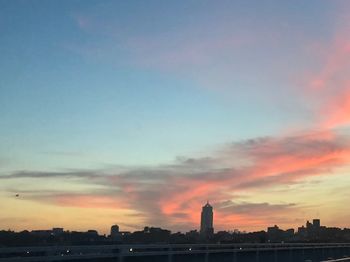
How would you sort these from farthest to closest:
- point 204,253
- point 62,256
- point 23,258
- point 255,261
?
point 255,261, point 204,253, point 62,256, point 23,258

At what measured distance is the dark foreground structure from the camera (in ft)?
63.4

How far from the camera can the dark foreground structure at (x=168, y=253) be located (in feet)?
63.4

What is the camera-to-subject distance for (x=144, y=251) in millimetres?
25656

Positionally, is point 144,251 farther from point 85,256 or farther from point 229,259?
point 229,259

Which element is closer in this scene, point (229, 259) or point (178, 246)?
point (178, 246)

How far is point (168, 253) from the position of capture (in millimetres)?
26797

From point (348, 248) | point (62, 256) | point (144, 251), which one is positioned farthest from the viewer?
point (348, 248)

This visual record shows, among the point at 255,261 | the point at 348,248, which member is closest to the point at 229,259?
the point at 255,261

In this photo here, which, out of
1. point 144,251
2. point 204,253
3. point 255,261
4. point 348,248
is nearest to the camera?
point 144,251

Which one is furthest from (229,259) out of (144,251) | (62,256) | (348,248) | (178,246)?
(348,248)

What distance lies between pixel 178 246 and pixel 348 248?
120ft

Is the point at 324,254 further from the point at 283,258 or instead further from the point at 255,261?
the point at 255,261

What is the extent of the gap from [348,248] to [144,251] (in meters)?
39.2

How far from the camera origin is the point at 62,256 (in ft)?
65.6
